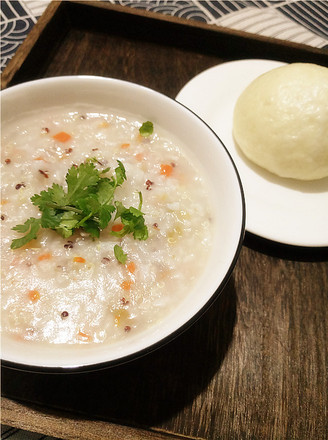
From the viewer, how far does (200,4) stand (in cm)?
212

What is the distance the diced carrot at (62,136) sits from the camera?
1.17 m

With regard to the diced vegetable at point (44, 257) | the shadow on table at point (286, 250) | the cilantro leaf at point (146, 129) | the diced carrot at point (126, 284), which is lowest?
the shadow on table at point (286, 250)

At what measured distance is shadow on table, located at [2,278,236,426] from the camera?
1.00 metres

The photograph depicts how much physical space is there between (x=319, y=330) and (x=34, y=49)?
4.91 feet

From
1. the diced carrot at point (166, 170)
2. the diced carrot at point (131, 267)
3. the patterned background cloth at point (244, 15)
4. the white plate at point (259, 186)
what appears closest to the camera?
the diced carrot at point (131, 267)

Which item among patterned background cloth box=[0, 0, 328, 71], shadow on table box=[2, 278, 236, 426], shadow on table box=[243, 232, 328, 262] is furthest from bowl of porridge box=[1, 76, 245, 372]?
patterned background cloth box=[0, 0, 328, 71]

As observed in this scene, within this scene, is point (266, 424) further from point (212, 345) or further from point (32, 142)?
point (32, 142)

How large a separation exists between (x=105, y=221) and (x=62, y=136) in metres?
0.38

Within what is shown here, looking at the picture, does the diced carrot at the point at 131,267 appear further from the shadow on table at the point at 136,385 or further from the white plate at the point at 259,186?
the white plate at the point at 259,186

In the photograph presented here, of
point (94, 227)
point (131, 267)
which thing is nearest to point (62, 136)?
point (94, 227)

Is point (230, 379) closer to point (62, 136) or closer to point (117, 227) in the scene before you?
point (117, 227)

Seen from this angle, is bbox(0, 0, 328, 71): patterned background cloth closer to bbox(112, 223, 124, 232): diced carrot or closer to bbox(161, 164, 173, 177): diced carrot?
bbox(161, 164, 173, 177): diced carrot

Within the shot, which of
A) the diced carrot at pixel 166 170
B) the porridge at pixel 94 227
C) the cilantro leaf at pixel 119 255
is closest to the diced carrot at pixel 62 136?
the porridge at pixel 94 227

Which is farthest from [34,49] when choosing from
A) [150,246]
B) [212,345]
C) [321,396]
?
[321,396]
